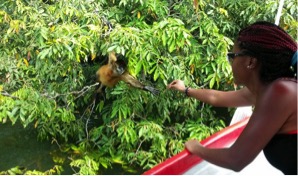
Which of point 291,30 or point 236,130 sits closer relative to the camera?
point 236,130

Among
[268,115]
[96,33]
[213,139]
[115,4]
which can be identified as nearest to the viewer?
[268,115]

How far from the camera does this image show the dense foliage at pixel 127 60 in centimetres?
253

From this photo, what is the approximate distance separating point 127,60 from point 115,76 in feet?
0.48

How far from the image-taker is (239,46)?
964mm

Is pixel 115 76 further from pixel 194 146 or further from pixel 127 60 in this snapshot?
pixel 194 146

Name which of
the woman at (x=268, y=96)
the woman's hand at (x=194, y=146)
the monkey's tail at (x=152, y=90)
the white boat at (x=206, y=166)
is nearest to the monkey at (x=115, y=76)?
the monkey's tail at (x=152, y=90)

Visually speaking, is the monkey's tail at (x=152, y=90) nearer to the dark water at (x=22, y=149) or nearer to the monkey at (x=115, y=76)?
the monkey at (x=115, y=76)

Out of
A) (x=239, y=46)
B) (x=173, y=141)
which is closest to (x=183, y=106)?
(x=173, y=141)

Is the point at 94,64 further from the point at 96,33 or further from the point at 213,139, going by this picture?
the point at 213,139

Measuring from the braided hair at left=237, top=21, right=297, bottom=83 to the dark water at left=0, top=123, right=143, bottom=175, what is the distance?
221 centimetres

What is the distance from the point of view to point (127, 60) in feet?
8.93

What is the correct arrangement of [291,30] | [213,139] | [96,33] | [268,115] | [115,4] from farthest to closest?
[115,4]
[291,30]
[96,33]
[213,139]
[268,115]

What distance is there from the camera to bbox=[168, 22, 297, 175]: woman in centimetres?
90

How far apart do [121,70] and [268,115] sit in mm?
1887
